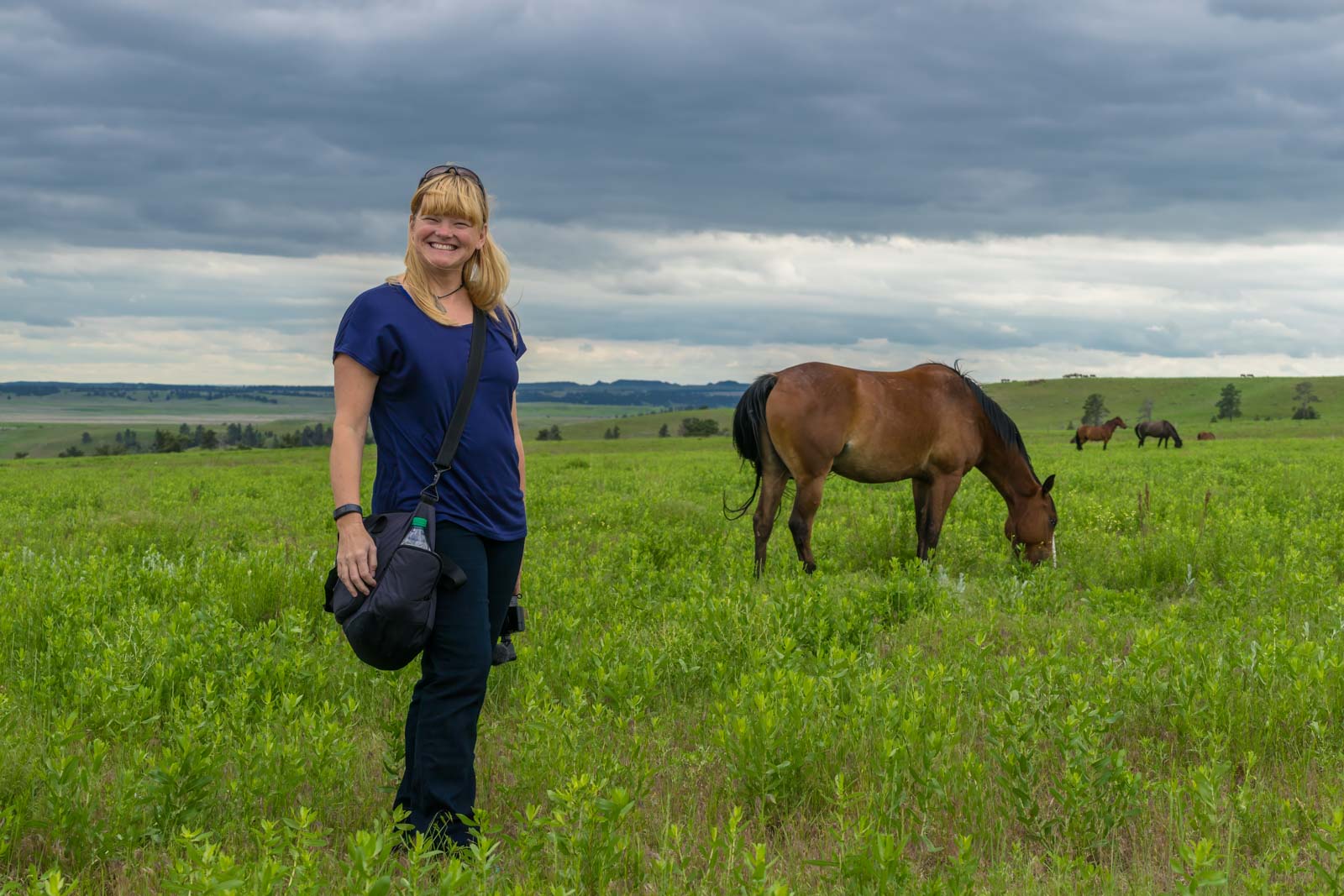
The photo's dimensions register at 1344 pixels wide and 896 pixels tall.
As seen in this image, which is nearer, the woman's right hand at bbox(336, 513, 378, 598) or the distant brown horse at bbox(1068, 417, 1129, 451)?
the woman's right hand at bbox(336, 513, 378, 598)

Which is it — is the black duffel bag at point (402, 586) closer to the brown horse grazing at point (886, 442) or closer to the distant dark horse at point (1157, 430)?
the brown horse grazing at point (886, 442)

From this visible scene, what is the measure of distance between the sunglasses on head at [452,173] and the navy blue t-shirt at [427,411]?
0.49 meters

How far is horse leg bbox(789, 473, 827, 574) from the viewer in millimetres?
9812

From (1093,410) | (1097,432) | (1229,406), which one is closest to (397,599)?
(1097,432)

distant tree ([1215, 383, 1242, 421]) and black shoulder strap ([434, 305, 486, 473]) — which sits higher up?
distant tree ([1215, 383, 1242, 421])

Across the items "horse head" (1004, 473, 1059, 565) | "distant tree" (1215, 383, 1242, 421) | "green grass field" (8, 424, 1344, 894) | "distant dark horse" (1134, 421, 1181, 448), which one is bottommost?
"green grass field" (8, 424, 1344, 894)

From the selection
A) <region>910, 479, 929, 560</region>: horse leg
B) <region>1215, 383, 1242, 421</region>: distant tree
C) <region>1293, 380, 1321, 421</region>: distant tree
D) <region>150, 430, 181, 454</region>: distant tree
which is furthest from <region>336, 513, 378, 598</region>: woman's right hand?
<region>1293, 380, 1321, 421</region>: distant tree

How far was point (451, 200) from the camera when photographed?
3.73 meters

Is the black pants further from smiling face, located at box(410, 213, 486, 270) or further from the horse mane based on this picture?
the horse mane

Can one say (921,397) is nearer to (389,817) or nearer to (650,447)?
(389,817)

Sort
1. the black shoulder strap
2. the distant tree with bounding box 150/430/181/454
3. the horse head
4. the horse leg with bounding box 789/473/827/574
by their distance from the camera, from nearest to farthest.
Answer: the black shoulder strap, the horse leg with bounding box 789/473/827/574, the horse head, the distant tree with bounding box 150/430/181/454

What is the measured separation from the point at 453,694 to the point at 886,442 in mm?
7297

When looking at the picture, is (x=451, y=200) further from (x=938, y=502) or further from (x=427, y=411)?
(x=938, y=502)

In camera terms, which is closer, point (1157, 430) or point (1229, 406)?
point (1157, 430)
